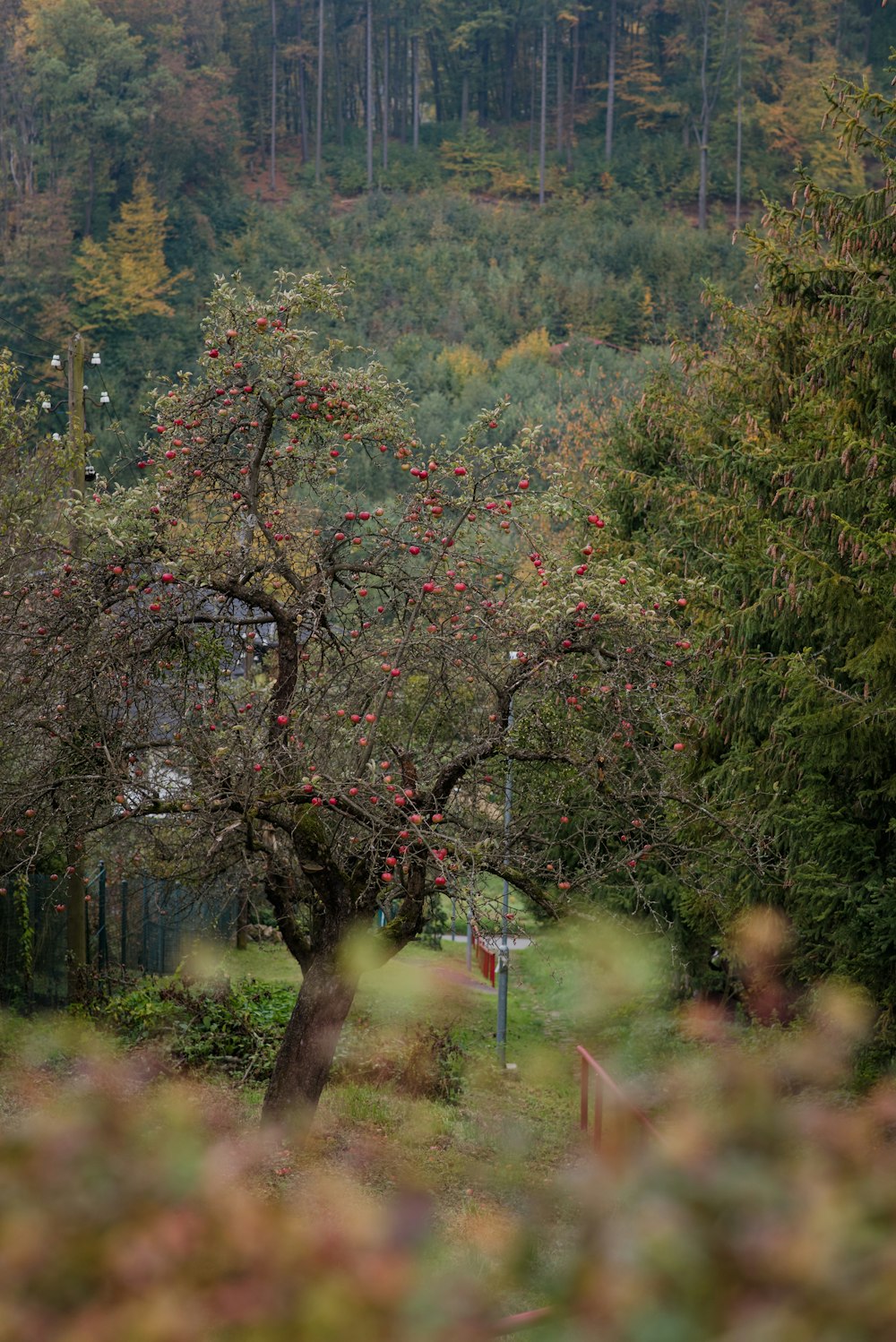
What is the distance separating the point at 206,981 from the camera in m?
14.2

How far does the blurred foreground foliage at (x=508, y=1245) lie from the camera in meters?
1.66

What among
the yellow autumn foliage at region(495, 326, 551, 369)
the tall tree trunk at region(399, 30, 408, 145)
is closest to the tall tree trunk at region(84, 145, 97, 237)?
the yellow autumn foliage at region(495, 326, 551, 369)

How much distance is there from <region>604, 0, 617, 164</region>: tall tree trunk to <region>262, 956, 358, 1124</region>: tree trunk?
59843 mm

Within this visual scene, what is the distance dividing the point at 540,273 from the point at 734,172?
55.8 ft

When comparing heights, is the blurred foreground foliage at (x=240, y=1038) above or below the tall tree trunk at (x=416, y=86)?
below

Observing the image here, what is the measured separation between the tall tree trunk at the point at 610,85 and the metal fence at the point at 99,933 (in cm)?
5300

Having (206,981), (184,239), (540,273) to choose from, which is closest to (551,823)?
(206,981)

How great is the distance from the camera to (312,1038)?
9305 millimetres

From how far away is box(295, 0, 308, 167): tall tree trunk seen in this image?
6338 centimetres

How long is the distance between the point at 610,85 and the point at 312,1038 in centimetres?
6356

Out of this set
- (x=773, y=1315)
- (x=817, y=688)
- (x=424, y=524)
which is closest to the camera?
(x=773, y=1315)

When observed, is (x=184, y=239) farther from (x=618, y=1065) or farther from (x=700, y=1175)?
(x=700, y=1175)

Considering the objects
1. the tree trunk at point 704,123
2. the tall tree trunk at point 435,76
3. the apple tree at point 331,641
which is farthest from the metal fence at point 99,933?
the tall tree trunk at point 435,76

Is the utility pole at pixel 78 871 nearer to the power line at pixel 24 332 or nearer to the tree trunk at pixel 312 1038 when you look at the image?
the tree trunk at pixel 312 1038
